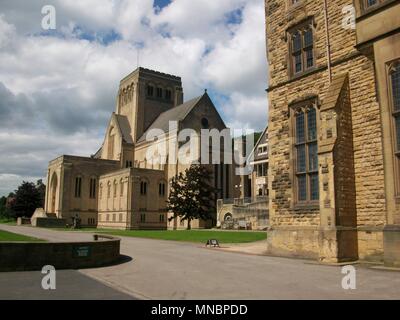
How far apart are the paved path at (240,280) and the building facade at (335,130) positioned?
2.07 metres

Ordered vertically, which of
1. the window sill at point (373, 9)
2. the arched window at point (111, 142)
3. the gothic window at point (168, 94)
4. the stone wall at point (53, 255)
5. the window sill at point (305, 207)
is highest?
the gothic window at point (168, 94)

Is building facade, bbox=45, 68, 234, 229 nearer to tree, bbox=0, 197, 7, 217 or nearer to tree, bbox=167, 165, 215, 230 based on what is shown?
tree, bbox=167, 165, 215, 230

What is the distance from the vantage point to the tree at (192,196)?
174 ft

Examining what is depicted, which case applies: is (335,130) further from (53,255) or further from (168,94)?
(168,94)

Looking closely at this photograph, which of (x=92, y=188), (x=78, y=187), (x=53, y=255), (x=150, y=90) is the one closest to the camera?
(x=53, y=255)

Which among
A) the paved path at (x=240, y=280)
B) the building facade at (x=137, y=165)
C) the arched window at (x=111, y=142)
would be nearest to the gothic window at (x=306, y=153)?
the paved path at (x=240, y=280)

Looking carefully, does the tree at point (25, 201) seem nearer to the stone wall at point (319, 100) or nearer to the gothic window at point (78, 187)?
the gothic window at point (78, 187)

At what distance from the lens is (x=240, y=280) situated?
36.4 ft

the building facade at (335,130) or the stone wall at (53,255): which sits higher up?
the building facade at (335,130)

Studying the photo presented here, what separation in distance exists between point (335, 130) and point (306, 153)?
275 centimetres

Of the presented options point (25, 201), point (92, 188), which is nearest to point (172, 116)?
point (92, 188)

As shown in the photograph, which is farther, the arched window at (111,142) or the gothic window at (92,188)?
the arched window at (111,142)

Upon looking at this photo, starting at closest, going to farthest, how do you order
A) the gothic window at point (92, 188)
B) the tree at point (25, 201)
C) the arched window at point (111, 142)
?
1. the gothic window at point (92, 188)
2. the arched window at point (111, 142)
3. the tree at point (25, 201)

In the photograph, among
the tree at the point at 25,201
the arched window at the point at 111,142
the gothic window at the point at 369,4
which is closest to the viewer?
the gothic window at the point at 369,4
